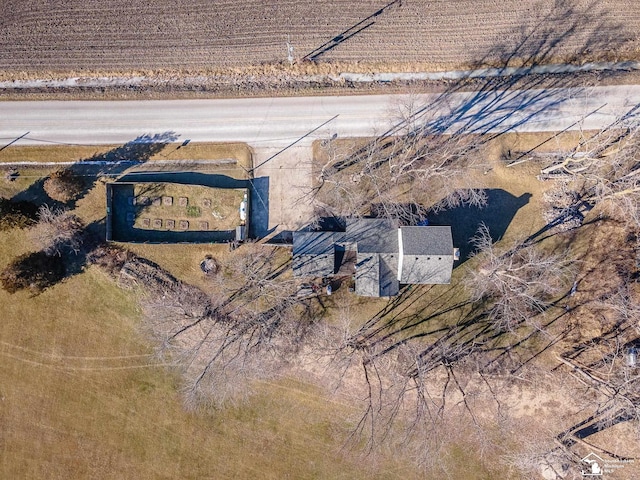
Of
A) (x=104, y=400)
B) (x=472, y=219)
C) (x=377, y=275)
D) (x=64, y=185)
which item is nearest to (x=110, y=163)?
(x=64, y=185)

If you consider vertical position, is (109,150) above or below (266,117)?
below

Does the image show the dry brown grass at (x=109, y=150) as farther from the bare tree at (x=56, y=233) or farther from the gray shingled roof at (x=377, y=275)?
the gray shingled roof at (x=377, y=275)

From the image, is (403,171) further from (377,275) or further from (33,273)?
(33,273)

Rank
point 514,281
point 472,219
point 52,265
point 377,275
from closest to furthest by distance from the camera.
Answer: point 377,275, point 514,281, point 52,265, point 472,219

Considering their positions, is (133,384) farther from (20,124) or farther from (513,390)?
(513,390)

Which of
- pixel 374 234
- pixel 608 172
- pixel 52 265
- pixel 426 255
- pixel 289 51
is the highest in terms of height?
pixel 289 51

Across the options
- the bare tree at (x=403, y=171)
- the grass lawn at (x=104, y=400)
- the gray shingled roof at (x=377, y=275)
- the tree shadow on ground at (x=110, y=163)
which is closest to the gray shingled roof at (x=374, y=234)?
the gray shingled roof at (x=377, y=275)
